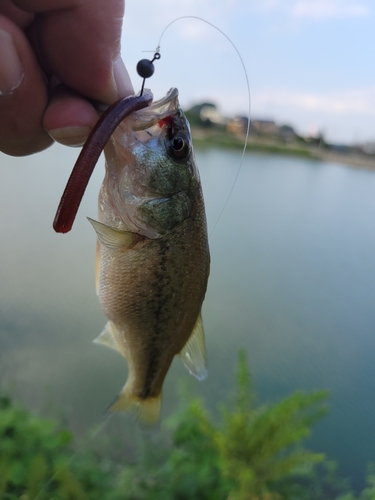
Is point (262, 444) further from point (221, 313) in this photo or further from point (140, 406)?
point (221, 313)

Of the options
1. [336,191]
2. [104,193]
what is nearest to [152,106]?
[104,193]

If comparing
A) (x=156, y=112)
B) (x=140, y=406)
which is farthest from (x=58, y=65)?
(x=140, y=406)

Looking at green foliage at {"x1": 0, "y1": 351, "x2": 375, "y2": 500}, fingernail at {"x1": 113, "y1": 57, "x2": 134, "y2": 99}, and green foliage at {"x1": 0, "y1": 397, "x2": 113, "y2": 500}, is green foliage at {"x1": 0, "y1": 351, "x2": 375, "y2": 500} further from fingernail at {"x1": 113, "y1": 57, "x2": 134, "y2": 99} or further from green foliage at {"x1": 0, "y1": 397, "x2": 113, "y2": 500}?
fingernail at {"x1": 113, "y1": 57, "x2": 134, "y2": 99}

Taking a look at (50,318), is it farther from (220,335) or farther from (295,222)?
(295,222)

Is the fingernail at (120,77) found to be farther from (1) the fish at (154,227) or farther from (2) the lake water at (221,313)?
(2) the lake water at (221,313)

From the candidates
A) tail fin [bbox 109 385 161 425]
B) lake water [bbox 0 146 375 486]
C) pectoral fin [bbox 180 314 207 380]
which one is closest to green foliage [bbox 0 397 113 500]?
lake water [bbox 0 146 375 486]

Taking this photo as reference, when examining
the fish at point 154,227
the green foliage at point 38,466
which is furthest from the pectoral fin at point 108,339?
the green foliage at point 38,466
